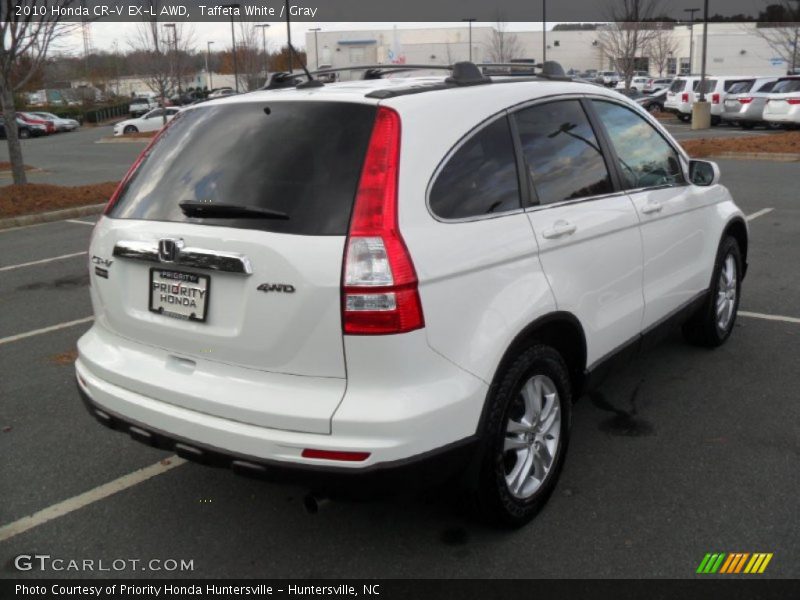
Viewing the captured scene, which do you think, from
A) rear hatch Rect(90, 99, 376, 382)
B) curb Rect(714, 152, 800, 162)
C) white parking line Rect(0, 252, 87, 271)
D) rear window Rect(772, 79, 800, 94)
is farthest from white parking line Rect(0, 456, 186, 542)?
rear window Rect(772, 79, 800, 94)

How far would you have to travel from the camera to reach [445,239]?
9.20 feet

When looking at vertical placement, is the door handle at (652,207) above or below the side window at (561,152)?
below

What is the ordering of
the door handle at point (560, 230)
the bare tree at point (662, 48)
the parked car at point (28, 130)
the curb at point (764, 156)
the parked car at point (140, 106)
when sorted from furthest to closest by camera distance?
1. the bare tree at point (662, 48)
2. the parked car at point (140, 106)
3. the parked car at point (28, 130)
4. the curb at point (764, 156)
5. the door handle at point (560, 230)

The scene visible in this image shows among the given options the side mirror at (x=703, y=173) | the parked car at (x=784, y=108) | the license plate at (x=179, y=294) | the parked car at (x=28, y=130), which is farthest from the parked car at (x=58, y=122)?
the license plate at (x=179, y=294)

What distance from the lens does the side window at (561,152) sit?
3439 millimetres

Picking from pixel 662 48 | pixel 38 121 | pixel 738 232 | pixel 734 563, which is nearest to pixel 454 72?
pixel 734 563

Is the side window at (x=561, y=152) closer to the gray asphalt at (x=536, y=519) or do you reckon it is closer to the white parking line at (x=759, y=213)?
the gray asphalt at (x=536, y=519)

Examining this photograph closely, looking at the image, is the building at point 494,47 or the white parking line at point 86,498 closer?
the white parking line at point 86,498

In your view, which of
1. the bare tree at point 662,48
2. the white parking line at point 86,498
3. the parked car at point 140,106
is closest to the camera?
the white parking line at point 86,498

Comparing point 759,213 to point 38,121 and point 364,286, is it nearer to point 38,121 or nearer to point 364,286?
point 364,286

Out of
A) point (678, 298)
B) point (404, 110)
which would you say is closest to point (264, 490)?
point (404, 110)

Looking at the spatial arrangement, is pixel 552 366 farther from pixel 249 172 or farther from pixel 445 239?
pixel 249 172

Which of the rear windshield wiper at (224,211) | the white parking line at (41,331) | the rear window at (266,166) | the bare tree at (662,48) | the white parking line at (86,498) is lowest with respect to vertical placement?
the white parking line at (86,498)
